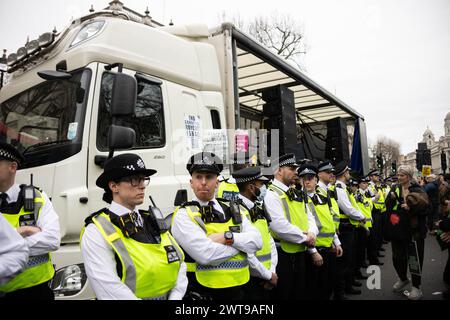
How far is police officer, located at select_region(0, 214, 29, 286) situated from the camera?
5.83 feet

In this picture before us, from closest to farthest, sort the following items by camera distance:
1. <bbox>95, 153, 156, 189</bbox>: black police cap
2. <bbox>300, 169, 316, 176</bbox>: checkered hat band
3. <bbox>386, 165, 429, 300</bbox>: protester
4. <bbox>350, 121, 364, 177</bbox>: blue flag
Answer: <bbox>95, 153, 156, 189</bbox>: black police cap, <bbox>300, 169, 316, 176</bbox>: checkered hat band, <bbox>386, 165, 429, 300</bbox>: protester, <bbox>350, 121, 364, 177</bbox>: blue flag

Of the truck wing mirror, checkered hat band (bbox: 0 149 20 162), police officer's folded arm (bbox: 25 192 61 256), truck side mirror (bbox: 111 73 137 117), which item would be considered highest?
the truck wing mirror

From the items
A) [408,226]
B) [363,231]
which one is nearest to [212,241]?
[408,226]

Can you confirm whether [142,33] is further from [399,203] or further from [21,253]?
[399,203]

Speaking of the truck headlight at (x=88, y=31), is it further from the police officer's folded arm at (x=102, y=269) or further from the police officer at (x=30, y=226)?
the police officer's folded arm at (x=102, y=269)

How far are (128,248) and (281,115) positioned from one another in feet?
14.2

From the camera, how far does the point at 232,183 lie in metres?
4.38

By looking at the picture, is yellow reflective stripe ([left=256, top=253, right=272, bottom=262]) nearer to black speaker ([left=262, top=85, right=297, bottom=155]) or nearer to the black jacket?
black speaker ([left=262, top=85, right=297, bottom=155])

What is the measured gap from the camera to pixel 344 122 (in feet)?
32.5

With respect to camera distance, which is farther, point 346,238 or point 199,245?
point 346,238

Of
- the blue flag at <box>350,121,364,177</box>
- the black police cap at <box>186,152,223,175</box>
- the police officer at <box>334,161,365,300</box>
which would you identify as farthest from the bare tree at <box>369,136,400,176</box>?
the black police cap at <box>186,152,223,175</box>

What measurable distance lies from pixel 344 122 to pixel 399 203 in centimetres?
457

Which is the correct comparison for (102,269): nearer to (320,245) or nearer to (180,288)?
(180,288)

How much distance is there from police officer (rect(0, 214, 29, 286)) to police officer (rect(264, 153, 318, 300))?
2.60m
